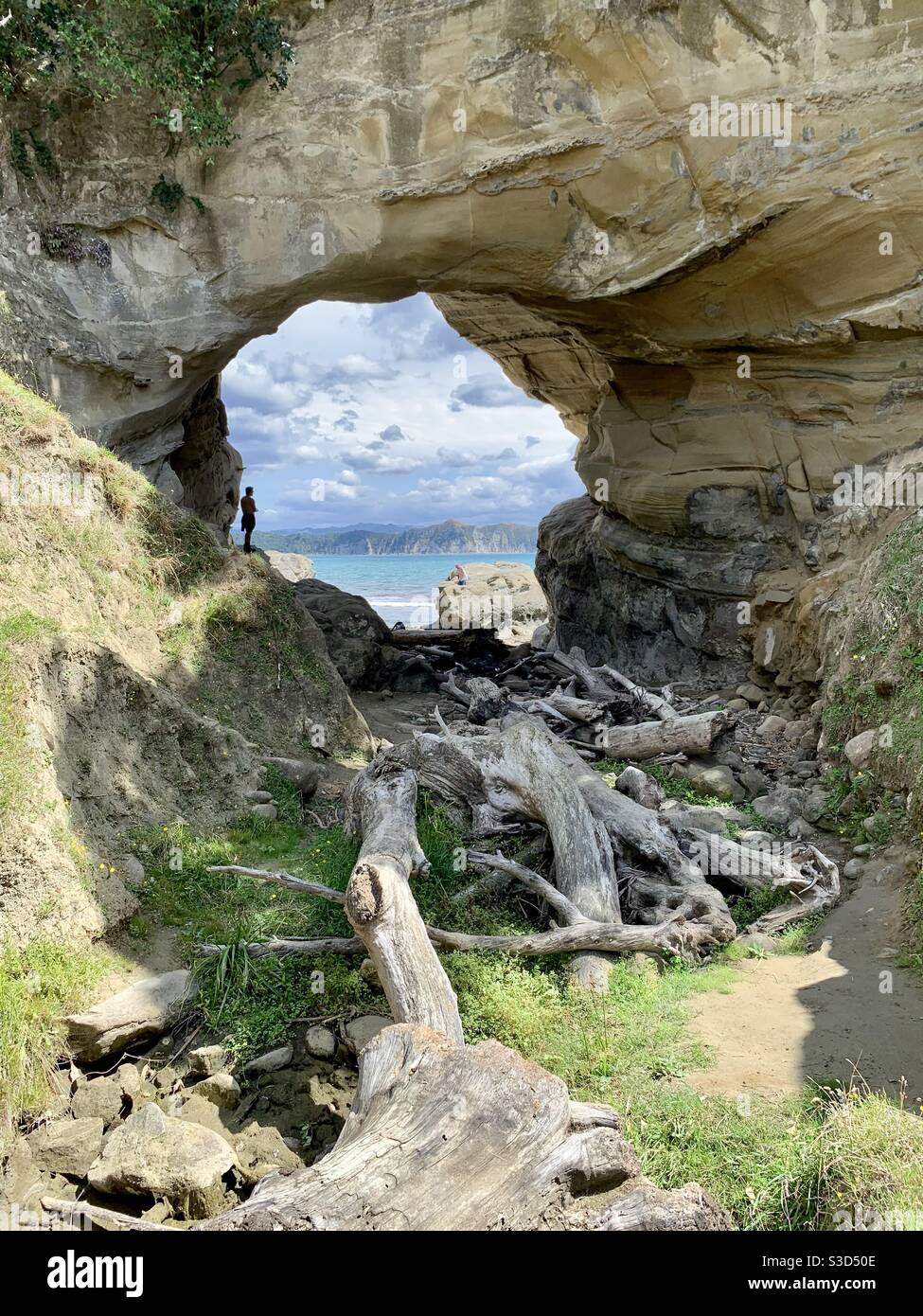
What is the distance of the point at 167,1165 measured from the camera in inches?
175

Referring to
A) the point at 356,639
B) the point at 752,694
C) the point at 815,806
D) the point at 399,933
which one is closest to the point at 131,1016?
the point at 399,933

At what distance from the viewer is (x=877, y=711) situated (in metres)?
8.96

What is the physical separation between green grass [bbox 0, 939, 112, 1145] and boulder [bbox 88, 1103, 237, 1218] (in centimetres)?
59

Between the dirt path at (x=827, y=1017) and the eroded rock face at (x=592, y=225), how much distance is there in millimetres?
8064

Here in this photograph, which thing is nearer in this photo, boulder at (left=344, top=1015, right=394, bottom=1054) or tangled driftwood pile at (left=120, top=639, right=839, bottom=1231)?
tangled driftwood pile at (left=120, top=639, right=839, bottom=1231)

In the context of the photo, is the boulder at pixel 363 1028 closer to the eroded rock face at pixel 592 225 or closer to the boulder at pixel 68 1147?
the boulder at pixel 68 1147

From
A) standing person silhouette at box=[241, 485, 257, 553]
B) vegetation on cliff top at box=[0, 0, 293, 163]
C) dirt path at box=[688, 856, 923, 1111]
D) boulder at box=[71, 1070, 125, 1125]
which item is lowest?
boulder at box=[71, 1070, 125, 1125]

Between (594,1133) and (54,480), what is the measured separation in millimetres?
7747

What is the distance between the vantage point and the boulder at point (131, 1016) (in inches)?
209

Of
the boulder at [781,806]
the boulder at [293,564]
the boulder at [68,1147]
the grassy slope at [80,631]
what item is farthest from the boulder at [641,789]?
the boulder at [293,564]

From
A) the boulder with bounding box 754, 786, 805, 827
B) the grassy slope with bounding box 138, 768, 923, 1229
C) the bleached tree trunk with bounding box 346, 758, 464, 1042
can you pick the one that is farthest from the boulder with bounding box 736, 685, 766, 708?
the bleached tree trunk with bounding box 346, 758, 464, 1042

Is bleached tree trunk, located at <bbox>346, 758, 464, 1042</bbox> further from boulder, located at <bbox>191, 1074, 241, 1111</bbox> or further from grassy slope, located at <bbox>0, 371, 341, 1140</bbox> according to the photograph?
grassy slope, located at <bbox>0, 371, 341, 1140</bbox>

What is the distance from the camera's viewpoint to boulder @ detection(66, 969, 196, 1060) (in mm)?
5297

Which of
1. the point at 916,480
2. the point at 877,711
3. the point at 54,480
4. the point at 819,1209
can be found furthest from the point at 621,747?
the point at 819,1209
